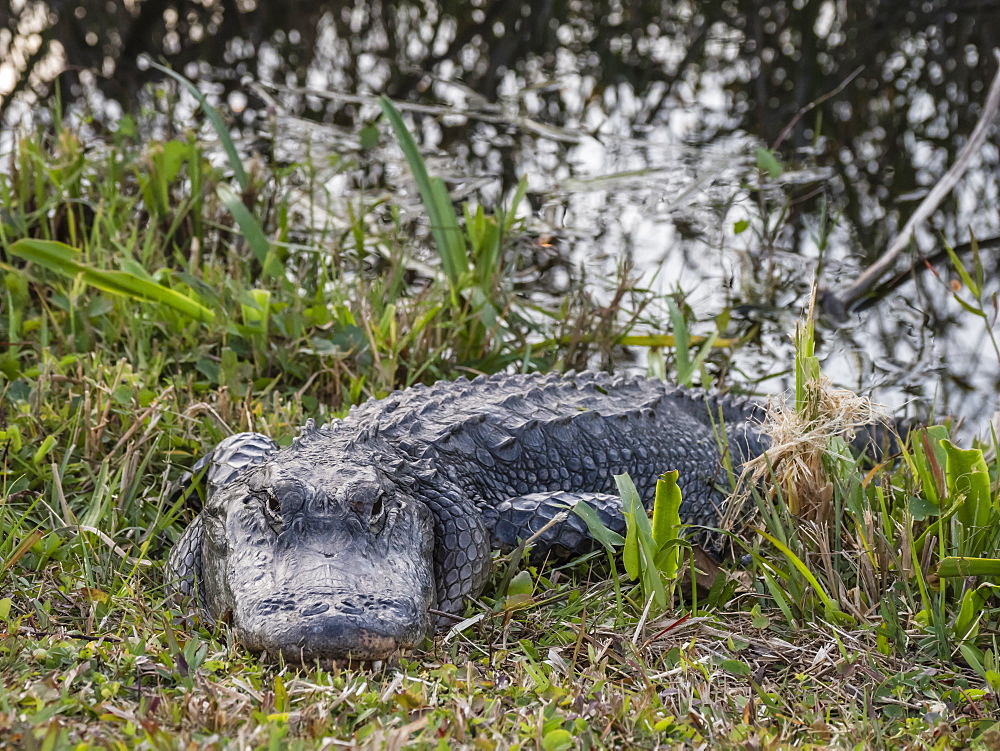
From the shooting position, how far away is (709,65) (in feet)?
27.5

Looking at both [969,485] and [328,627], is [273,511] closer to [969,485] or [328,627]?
[328,627]

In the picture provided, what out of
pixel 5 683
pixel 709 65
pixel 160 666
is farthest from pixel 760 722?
pixel 709 65

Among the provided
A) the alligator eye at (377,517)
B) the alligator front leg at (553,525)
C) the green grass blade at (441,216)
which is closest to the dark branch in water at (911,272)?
the green grass blade at (441,216)

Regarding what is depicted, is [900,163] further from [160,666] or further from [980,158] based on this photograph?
[160,666]

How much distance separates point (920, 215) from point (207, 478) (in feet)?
11.6

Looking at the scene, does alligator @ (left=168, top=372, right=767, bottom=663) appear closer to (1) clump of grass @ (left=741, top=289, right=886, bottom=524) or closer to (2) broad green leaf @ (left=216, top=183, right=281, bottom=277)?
(1) clump of grass @ (left=741, top=289, right=886, bottom=524)

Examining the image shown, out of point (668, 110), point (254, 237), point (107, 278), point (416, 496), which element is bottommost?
point (416, 496)

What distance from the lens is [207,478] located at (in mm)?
2719

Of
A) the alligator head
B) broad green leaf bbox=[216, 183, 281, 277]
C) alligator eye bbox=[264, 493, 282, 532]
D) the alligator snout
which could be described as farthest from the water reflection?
the alligator snout

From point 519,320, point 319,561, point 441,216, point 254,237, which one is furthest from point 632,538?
point 254,237

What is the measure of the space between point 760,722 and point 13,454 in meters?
2.15

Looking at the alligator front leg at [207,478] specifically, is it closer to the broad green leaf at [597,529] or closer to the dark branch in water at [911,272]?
the broad green leaf at [597,529]

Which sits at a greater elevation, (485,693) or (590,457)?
(590,457)

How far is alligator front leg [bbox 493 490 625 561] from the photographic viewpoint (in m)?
2.56
